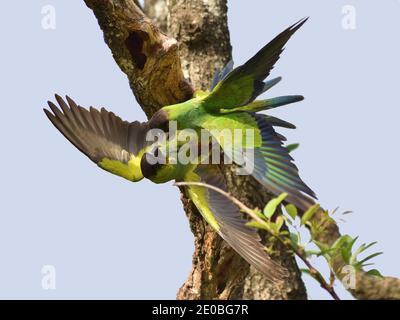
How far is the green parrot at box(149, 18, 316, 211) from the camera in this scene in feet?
9.63

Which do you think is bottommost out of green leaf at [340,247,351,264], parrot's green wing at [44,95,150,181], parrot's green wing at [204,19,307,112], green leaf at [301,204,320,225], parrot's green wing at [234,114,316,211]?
green leaf at [340,247,351,264]

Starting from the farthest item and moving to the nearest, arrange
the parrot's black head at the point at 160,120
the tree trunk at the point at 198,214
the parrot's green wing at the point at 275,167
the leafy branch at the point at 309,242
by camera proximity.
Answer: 1. the tree trunk at the point at 198,214
2. the parrot's black head at the point at 160,120
3. the parrot's green wing at the point at 275,167
4. the leafy branch at the point at 309,242

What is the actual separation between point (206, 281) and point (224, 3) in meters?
1.36

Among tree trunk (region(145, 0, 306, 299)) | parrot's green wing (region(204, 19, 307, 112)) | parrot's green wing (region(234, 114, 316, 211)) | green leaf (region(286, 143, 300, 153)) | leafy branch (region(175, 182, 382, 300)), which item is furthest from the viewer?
tree trunk (region(145, 0, 306, 299))

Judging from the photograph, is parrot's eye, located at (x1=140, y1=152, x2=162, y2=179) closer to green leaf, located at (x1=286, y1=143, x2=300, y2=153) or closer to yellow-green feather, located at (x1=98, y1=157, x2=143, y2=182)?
yellow-green feather, located at (x1=98, y1=157, x2=143, y2=182)

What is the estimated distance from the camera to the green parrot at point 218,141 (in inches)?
Answer: 119

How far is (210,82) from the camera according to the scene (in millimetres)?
3902

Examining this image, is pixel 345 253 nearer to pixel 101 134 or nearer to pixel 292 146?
pixel 292 146

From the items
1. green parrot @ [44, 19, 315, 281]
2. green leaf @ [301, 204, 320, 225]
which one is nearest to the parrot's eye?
green parrot @ [44, 19, 315, 281]

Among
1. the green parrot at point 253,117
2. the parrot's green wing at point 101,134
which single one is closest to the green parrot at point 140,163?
the parrot's green wing at point 101,134

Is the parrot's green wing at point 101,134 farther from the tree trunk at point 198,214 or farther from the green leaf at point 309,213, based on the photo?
the green leaf at point 309,213
